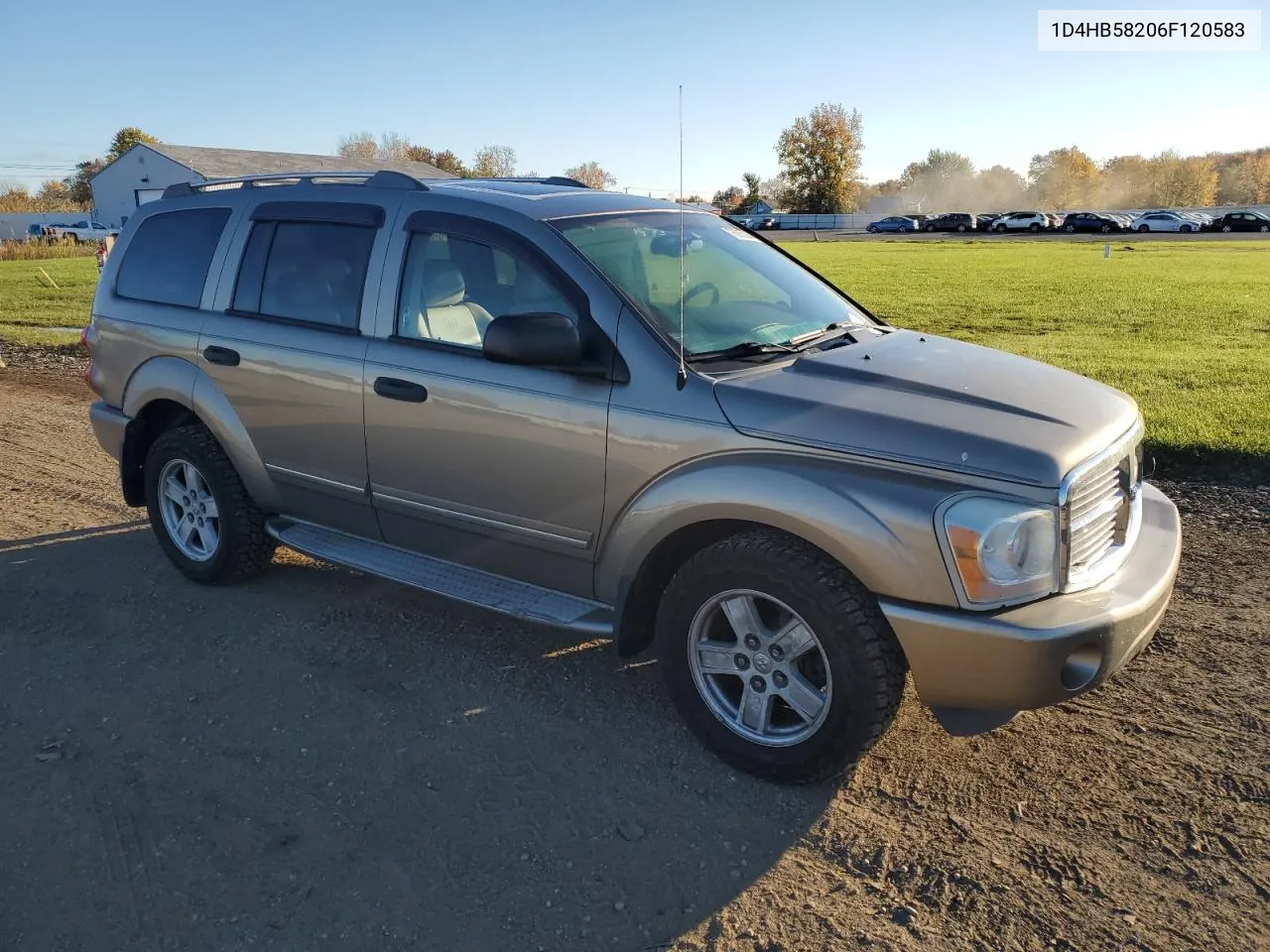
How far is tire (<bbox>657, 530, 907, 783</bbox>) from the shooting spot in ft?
10.4

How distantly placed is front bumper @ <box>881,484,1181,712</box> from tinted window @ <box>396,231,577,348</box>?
188 centimetres

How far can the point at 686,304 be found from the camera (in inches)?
153

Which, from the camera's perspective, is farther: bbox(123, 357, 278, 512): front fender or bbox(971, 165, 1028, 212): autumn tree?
bbox(971, 165, 1028, 212): autumn tree

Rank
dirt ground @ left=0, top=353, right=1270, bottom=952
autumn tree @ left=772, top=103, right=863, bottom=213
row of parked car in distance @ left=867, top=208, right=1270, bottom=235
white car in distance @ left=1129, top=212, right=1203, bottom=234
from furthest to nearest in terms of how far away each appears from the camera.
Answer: autumn tree @ left=772, top=103, right=863, bottom=213, row of parked car in distance @ left=867, top=208, right=1270, bottom=235, white car in distance @ left=1129, top=212, right=1203, bottom=234, dirt ground @ left=0, top=353, right=1270, bottom=952

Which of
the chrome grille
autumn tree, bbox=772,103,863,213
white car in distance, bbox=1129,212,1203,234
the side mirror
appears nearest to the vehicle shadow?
the chrome grille

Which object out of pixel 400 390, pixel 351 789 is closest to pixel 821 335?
pixel 400 390

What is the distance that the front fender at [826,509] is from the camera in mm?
2994

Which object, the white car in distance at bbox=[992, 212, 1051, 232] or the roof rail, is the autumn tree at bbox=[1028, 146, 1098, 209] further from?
the roof rail

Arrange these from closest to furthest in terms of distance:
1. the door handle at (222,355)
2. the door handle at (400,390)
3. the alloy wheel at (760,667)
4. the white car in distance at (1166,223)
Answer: the alloy wheel at (760,667)
the door handle at (400,390)
the door handle at (222,355)
the white car in distance at (1166,223)

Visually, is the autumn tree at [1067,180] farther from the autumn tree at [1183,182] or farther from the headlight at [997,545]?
the headlight at [997,545]

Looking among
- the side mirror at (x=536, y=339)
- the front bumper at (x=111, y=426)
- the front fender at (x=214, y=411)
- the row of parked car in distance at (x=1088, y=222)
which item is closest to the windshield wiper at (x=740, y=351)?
the side mirror at (x=536, y=339)

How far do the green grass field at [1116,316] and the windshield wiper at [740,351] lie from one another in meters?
4.31

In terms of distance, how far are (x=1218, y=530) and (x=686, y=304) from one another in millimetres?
3782

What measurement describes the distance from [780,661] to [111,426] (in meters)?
4.09
